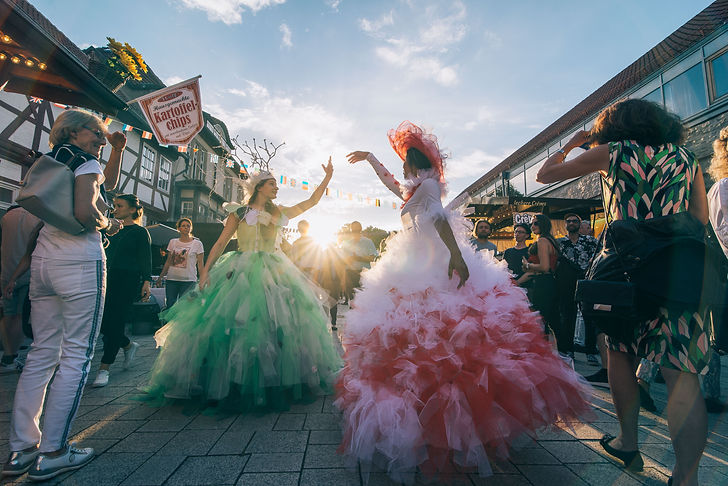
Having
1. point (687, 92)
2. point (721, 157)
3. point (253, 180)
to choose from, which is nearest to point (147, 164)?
point (253, 180)

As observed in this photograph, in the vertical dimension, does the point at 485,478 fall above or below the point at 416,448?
below

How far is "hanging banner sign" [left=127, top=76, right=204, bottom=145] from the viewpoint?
7281 mm

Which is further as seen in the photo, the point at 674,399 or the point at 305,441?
the point at 305,441

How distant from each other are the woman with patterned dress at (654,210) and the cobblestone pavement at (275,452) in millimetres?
277

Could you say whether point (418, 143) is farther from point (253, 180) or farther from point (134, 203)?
point (134, 203)

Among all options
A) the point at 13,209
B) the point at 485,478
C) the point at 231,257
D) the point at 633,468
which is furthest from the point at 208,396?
the point at 13,209

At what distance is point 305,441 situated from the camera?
2.24m

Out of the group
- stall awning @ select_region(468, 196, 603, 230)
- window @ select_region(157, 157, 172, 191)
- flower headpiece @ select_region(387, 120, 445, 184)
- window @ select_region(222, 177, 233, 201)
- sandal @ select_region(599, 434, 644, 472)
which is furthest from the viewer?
window @ select_region(222, 177, 233, 201)

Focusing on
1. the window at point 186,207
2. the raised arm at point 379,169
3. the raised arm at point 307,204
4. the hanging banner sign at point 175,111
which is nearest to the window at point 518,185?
the hanging banner sign at point 175,111

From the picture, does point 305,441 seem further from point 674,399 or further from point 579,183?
point 579,183

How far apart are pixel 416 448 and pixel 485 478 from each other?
0.50 m

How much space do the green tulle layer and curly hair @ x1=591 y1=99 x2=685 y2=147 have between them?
2.63 meters

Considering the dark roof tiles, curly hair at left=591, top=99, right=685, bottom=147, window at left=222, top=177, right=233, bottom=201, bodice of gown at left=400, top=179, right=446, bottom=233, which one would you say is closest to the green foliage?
bodice of gown at left=400, top=179, right=446, bottom=233

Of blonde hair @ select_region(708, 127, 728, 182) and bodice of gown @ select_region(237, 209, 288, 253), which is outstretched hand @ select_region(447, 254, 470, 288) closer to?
blonde hair @ select_region(708, 127, 728, 182)
